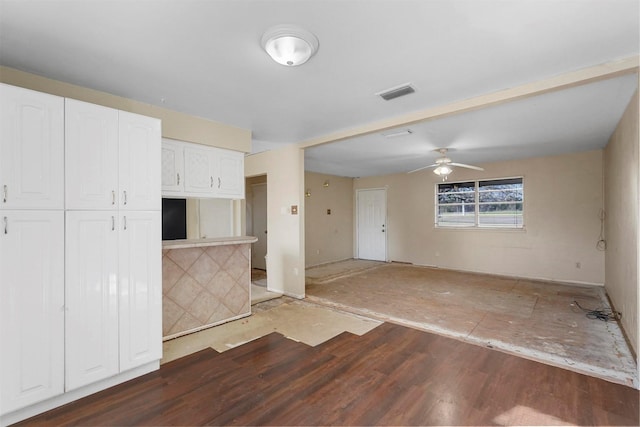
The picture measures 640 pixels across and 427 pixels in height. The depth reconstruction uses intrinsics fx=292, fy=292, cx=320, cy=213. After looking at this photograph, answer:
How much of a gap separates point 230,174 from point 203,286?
1.48m

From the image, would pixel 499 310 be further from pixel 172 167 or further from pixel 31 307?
pixel 31 307

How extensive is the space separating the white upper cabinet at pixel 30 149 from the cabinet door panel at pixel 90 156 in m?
0.05

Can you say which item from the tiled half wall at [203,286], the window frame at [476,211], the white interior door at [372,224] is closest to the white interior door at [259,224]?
the white interior door at [372,224]

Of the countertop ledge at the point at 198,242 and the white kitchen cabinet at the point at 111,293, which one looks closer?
the white kitchen cabinet at the point at 111,293

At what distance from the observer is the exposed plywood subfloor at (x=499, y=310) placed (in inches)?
110

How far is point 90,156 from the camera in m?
2.24

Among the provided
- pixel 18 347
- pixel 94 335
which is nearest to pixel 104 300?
pixel 94 335

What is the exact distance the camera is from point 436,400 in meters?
2.13

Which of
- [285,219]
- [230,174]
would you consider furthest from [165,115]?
[285,219]

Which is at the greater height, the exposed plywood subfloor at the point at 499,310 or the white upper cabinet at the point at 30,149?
the white upper cabinet at the point at 30,149

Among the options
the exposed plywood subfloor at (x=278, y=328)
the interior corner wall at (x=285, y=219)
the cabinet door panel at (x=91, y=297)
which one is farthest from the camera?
the interior corner wall at (x=285, y=219)

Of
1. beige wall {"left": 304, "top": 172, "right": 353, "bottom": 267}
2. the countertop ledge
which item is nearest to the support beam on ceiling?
the countertop ledge

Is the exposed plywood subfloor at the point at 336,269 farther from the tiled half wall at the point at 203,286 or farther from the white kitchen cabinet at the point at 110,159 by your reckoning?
the white kitchen cabinet at the point at 110,159

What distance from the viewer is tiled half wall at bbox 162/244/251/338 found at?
10.6 feet
